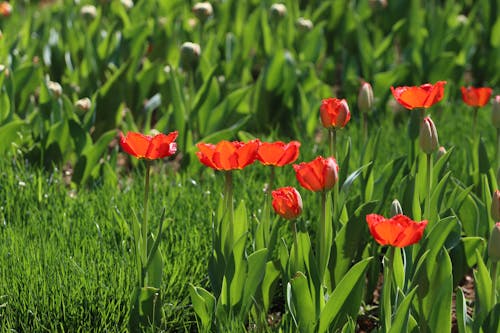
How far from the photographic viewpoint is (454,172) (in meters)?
3.06

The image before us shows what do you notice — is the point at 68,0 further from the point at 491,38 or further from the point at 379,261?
the point at 379,261

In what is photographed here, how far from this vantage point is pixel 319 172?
201 cm

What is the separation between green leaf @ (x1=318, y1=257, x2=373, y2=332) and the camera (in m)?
2.07

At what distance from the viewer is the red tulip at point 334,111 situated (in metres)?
2.28

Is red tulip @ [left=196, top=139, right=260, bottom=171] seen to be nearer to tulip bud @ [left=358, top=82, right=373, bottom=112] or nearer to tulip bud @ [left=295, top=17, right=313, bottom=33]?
tulip bud @ [left=358, top=82, right=373, bottom=112]

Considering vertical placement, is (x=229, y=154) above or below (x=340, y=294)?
above

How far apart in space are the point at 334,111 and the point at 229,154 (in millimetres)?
366

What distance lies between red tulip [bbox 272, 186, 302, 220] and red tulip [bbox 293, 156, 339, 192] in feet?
0.18

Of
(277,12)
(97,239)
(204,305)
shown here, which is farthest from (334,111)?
(277,12)

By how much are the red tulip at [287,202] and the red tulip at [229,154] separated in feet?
0.34

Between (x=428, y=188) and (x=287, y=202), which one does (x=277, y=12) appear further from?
(x=287, y=202)

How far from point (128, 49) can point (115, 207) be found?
5.03 feet

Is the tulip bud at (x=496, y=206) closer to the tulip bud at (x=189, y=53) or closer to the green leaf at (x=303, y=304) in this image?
the green leaf at (x=303, y=304)

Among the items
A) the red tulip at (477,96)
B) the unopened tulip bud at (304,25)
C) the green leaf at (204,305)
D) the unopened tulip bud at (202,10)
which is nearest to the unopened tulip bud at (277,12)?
the unopened tulip bud at (304,25)
